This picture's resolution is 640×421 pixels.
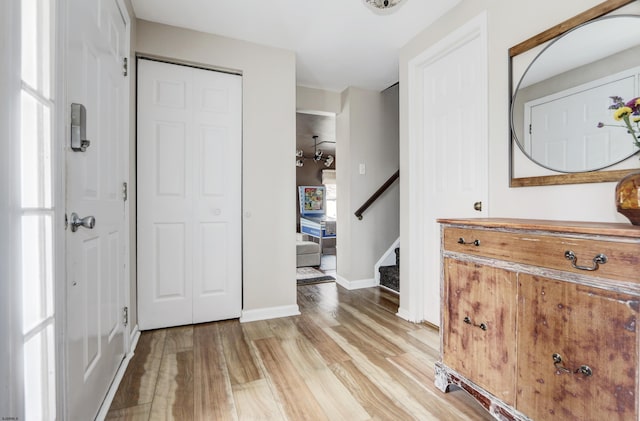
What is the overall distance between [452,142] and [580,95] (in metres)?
0.82

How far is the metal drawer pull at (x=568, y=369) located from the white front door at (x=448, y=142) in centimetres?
101

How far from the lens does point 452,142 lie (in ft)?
7.18

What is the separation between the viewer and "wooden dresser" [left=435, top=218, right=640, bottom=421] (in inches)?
36.0

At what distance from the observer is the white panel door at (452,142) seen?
197 cm

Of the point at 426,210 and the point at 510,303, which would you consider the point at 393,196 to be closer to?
the point at 426,210

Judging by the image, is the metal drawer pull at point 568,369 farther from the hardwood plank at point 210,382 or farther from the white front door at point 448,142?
the hardwood plank at point 210,382

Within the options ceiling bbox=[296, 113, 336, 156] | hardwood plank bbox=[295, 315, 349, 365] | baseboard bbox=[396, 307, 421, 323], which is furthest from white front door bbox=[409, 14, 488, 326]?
ceiling bbox=[296, 113, 336, 156]

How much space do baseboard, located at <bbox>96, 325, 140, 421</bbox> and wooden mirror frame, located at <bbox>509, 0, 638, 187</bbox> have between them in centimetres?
239

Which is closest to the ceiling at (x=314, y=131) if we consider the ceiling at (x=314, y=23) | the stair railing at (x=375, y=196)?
the stair railing at (x=375, y=196)

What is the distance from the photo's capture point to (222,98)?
2.47 metres

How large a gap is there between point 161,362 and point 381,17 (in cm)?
281

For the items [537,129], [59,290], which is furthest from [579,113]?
[59,290]

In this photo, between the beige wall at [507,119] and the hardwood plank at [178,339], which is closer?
the beige wall at [507,119]

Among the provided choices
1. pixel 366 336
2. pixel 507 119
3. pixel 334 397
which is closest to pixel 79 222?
pixel 334 397
